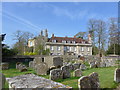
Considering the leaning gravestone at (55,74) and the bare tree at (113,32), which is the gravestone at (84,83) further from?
the bare tree at (113,32)

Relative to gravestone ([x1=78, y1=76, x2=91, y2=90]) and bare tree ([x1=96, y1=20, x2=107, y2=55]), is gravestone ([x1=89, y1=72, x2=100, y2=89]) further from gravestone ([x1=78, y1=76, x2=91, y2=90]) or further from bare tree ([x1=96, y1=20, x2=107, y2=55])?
bare tree ([x1=96, y1=20, x2=107, y2=55])

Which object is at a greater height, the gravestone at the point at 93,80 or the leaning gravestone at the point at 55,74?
the gravestone at the point at 93,80

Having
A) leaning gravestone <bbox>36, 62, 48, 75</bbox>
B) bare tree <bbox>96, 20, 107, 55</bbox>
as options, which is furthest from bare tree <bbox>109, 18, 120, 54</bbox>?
leaning gravestone <bbox>36, 62, 48, 75</bbox>

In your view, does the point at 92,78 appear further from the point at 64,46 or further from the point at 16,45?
the point at 64,46

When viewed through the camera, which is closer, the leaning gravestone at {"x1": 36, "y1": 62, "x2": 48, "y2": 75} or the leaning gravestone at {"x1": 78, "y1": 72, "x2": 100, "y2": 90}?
the leaning gravestone at {"x1": 78, "y1": 72, "x2": 100, "y2": 90}

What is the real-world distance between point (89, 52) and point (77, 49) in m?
5.08

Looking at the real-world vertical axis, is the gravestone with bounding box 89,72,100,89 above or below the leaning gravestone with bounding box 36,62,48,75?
above

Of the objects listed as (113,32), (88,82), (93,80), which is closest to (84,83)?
(88,82)

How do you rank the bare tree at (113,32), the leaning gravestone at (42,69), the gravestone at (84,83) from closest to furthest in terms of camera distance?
the gravestone at (84,83) < the leaning gravestone at (42,69) < the bare tree at (113,32)

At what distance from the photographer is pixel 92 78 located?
530cm

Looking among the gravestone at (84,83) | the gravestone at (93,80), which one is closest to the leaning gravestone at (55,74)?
the gravestone at (93,80)

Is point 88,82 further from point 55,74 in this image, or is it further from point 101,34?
point 101,34

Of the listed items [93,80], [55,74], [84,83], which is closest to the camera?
[84,83]

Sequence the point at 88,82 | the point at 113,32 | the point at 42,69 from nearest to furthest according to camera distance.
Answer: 1. the point at 88,82
2. the point at 42,69
3. the point at 113,32
